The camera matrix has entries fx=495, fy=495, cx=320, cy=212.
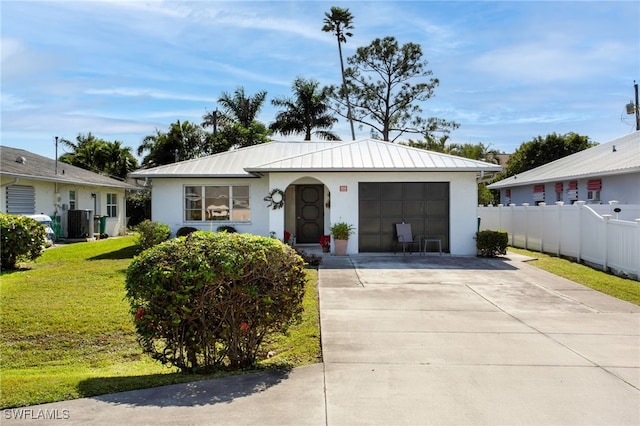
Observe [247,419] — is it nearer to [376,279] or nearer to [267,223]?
[376,279]

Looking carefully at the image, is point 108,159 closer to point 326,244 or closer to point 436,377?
point 326,244

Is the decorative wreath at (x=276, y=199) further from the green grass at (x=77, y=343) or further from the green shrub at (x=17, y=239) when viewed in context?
the green shrub at (x=17, y=239)

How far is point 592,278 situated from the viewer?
11648 millimetres

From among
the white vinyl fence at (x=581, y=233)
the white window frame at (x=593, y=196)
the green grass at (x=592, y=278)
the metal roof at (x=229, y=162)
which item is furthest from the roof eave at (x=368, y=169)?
the white window frame at (x=593, y=196)

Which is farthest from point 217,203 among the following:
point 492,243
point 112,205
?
point 112,205

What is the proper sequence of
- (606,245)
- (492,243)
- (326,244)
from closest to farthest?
(606,245)
(492,243)
(326,244)

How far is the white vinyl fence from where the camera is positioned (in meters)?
11.7

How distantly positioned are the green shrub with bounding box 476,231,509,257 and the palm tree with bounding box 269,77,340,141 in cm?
2148

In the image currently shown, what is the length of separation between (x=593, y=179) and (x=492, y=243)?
732cm

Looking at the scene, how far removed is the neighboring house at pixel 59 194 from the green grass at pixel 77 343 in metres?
8.22

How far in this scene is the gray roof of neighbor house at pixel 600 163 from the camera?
1769 cm

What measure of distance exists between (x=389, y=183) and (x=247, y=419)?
12873 mm

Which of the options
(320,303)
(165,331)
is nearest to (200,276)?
(165,331)

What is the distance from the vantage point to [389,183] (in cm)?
1612
